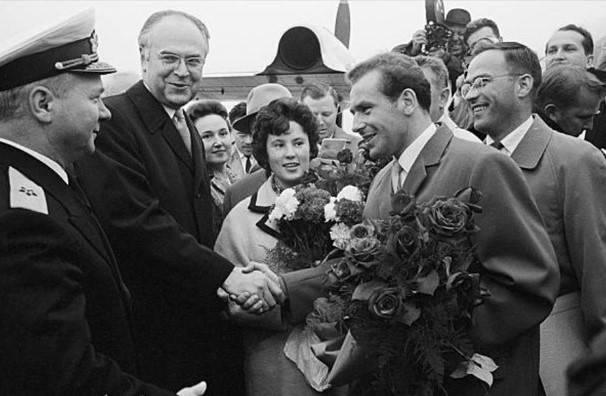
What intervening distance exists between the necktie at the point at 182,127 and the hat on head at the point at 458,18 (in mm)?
4788

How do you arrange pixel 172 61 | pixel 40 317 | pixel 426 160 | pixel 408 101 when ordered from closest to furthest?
pixel 40 317 < pixel 426 160 < pixel 408 101 < pixel 172 61

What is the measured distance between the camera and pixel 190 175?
14.0 ft

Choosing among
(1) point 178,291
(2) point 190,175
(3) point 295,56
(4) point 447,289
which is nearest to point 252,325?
(1) point 178,291

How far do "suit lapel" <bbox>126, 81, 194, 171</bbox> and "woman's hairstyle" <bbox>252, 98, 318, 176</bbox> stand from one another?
580mm

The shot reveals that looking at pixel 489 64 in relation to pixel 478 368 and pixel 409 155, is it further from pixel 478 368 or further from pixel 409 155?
pixel 478 368

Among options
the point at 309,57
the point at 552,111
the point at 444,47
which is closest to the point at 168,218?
the point at 552,111

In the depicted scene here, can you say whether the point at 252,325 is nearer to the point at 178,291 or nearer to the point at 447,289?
the point at 178,291

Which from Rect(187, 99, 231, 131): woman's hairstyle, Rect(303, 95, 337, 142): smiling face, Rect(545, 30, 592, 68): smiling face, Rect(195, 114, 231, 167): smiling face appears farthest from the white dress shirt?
Rect(545, 30, 592, 68): smiling face

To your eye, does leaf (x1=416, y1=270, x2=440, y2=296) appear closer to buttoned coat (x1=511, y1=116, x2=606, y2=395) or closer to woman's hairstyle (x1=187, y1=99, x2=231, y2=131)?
buttoned coat (x1=511, y1=116, x2=606, y2=395)

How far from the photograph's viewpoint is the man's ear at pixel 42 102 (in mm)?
2404

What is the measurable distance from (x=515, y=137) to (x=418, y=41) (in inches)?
146

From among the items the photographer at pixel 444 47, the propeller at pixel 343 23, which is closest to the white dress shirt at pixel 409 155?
the photographer at pixel 444 47

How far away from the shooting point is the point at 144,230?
12.7 ft

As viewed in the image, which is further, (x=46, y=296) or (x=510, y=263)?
(x=510, y=263)
